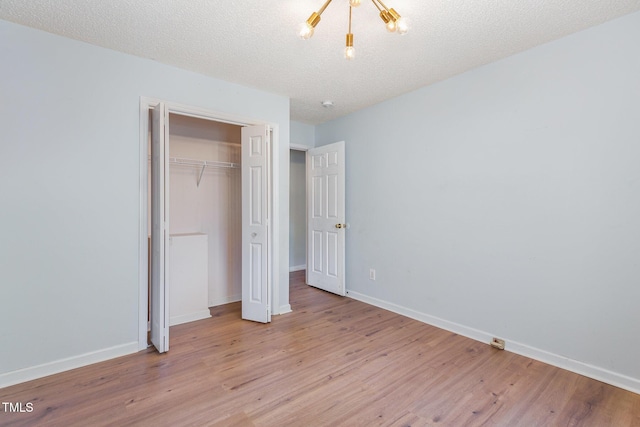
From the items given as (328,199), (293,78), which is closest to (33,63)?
(293,78)

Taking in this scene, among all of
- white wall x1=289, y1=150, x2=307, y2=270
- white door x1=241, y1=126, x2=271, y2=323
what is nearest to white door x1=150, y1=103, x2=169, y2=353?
white door x1=241, y1=126, x2=271, y2=323

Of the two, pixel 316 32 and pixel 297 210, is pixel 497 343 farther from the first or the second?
pixel 297 210

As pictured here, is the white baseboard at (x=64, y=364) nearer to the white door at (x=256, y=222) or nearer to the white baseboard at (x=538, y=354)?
the white door at (x=256, y=222)

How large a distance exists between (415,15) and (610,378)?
2807 mm

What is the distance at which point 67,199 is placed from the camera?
225cm

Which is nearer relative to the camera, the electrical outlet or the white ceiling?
the white ceiling

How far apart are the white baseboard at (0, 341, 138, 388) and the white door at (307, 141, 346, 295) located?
240 centimetres

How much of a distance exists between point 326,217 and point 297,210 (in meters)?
1.63

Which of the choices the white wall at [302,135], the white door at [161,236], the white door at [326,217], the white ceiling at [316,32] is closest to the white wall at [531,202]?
the white ceiling at [316,32]

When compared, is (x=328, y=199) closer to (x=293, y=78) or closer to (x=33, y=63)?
(x=293, y=78)

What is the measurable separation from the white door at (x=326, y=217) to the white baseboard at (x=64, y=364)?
2.40 meters

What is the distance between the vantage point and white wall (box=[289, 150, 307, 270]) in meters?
5.69

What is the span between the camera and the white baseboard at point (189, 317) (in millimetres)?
3087

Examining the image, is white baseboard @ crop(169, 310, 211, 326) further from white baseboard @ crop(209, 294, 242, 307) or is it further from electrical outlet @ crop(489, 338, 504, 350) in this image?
electrical outlet @ crop(489, 338, 504, 350)
